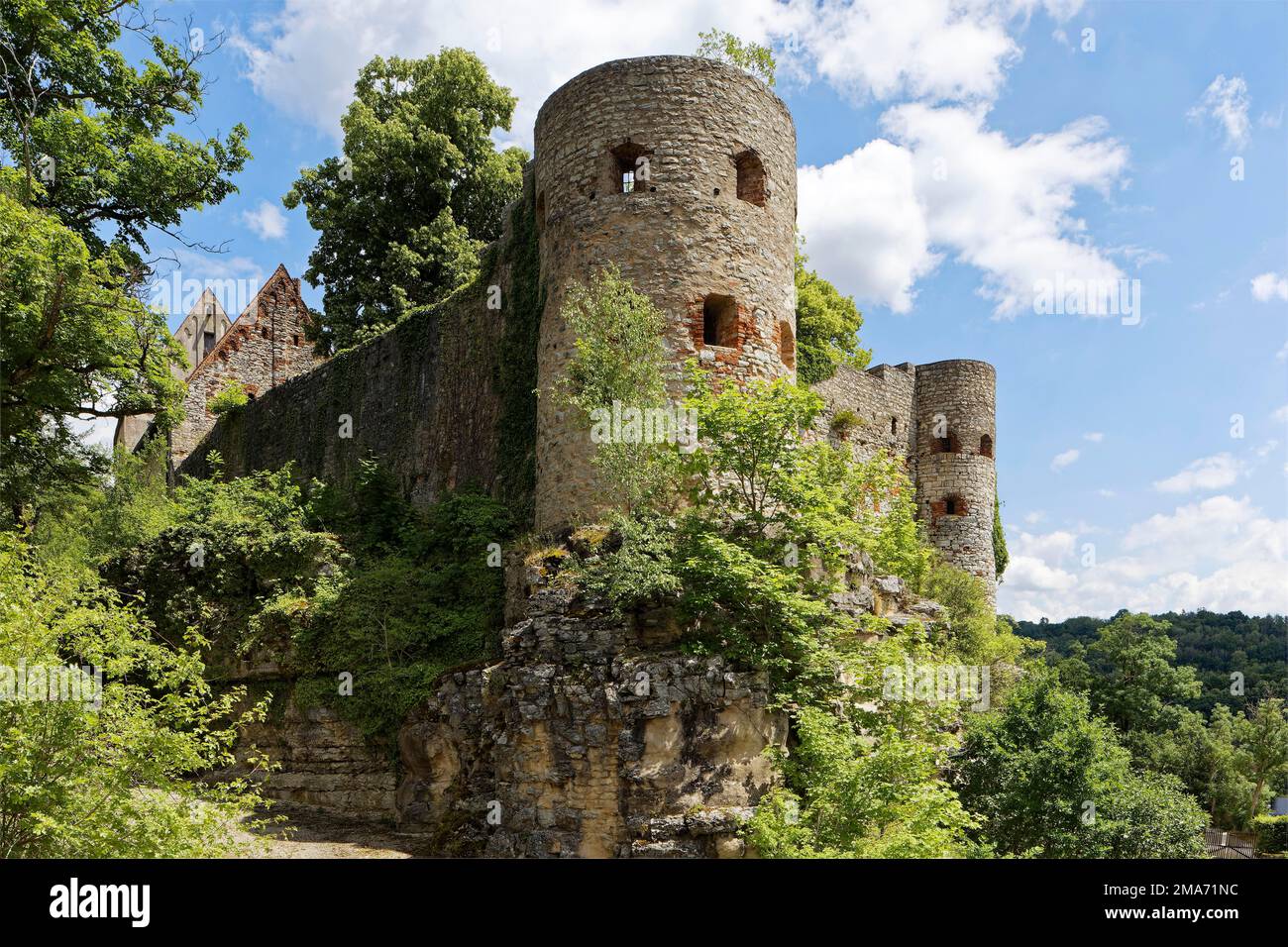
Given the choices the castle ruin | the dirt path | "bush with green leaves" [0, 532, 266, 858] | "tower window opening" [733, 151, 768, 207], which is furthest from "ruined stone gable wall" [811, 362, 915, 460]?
"bush with green leaves" [0, 532, 266, 858]

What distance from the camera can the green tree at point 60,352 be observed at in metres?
13.3

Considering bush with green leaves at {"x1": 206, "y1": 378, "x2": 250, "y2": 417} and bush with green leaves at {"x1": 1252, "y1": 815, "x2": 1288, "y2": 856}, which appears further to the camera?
bush with green leaves at {"x1": 206, "y1": 378, "x2": 250, "y2": 417}

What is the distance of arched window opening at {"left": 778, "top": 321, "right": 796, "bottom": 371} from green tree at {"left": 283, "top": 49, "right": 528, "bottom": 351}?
46.6 feet

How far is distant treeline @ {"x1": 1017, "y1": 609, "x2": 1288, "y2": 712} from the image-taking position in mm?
38719

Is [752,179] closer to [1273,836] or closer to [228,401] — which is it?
[228,401]

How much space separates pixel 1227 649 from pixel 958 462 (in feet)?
89.2

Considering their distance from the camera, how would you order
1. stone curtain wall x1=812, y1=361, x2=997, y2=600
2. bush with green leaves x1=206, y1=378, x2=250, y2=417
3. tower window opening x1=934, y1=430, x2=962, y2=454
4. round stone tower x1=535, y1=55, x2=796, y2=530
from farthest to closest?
bush with green leaves x1=206, y1=378, x2=250, y2=417, tower window opening x1=934, y1=430, x2=962, y2=454, stone curtain wall x1=812, y1=361, x2=997, y2=600, round stone tower x1=535, y1=55, x2=796, y2=530

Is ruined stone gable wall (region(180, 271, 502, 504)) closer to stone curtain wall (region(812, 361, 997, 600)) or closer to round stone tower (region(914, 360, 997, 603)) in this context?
stone curtain wall (region(812, 361, 997, 600))

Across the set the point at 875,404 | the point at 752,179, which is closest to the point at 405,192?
the point at 875,404

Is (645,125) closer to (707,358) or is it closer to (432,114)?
(707,358)

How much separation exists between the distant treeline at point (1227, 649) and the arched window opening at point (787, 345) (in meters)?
22.2

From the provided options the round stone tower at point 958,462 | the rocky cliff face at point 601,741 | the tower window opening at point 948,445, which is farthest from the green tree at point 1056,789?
the tower window opening at point 948,445

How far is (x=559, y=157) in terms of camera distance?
16.0 meters

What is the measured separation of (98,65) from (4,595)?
10.7m
